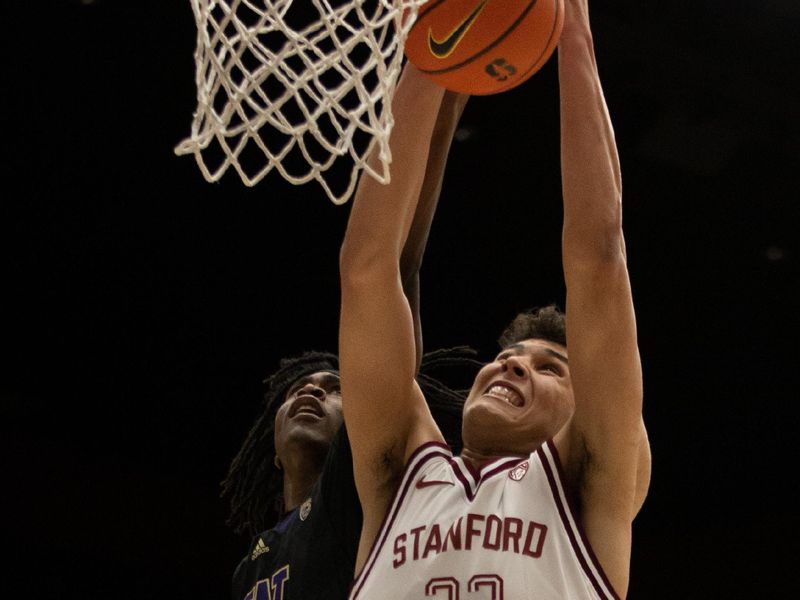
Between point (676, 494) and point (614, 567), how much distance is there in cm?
259

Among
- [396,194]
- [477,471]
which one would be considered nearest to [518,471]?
[477,471]

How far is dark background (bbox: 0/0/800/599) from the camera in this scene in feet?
11.7

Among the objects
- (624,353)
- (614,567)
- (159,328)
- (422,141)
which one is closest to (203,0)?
(422,141)

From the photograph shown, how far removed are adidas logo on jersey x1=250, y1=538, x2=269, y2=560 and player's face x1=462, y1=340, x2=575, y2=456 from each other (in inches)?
18.4

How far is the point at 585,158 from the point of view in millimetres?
1633

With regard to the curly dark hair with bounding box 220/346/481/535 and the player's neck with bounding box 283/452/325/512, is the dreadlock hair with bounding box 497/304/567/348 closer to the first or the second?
the curly dark hair with bounding box 220/346/481/535

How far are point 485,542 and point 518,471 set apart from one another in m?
0.14

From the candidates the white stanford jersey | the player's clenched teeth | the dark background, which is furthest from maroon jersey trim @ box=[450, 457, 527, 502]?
the dark background

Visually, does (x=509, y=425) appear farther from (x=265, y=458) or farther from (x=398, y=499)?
(x=265, y=458)

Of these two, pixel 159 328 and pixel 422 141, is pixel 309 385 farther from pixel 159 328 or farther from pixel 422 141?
pixel 159 328

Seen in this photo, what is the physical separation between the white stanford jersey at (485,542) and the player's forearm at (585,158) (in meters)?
0.29

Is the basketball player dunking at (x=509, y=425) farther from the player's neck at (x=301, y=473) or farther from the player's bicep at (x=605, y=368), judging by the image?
the player's neck at (x=301, y=473)

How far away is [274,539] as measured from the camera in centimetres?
205

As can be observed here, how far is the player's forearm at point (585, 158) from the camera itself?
5.24 ft
